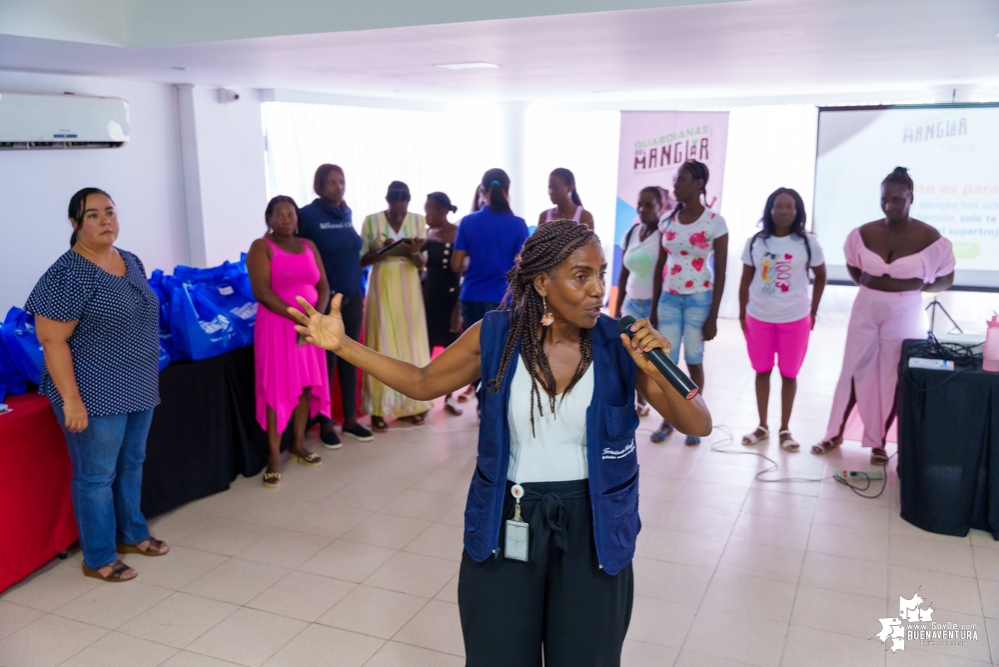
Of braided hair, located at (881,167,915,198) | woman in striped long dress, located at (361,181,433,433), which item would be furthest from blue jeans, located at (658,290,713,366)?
woman in striped long dress, located at (361,181,433,433)

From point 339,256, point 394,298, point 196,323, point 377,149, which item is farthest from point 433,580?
point 377,149

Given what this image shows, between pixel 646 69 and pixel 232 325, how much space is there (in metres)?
2.96

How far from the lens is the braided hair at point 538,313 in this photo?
6.07 ft

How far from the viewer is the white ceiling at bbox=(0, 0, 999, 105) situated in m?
3.01

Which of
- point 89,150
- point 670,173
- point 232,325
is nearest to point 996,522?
point 232,325

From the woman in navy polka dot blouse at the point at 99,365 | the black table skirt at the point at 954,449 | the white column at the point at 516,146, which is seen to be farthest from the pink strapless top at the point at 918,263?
the white column at the point at 516,146

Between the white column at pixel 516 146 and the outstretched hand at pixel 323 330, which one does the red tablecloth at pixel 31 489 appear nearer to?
the outstretched hand at pixel 323 330

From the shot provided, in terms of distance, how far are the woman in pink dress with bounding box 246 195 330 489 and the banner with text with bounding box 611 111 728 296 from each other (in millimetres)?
3891

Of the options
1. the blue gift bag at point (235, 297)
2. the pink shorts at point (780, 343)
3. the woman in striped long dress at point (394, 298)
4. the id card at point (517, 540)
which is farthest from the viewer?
the woman in striped long dress at point (394, 298)

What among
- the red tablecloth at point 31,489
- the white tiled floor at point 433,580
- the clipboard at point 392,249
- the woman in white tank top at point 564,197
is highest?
the woman in white tank top at point 564,197

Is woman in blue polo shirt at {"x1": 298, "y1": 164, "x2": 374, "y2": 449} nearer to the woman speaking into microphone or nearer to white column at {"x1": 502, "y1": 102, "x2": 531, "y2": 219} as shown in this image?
the woman speaking into microphone

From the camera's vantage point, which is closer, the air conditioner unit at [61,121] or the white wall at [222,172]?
the air conditioner unit at [61,121]

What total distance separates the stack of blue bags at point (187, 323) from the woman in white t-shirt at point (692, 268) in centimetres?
245

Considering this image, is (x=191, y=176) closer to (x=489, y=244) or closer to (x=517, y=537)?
(x=489, y=244)
